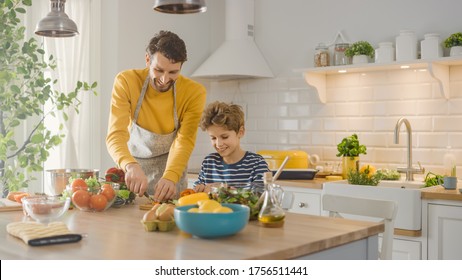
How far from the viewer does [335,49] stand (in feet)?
13.5

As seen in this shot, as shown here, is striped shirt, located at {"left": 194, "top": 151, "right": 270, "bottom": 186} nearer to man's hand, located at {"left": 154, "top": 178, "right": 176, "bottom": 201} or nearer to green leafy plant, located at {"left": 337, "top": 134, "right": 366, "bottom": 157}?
man's hand, located at {"left": 154, "top": 178, "right": 176, "bottom": 201}

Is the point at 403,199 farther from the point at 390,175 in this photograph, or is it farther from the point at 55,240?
the point at 55,240

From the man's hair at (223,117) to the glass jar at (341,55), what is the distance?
1519 mm

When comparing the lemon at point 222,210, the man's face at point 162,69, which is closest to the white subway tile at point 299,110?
the man's face at point 162,69

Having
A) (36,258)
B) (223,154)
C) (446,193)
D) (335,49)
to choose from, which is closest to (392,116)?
(335,49)

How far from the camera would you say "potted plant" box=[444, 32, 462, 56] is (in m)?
3.49

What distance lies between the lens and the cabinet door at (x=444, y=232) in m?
3.10

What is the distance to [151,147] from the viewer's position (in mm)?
3027

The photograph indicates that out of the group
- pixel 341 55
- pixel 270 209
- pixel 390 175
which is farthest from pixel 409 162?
pixel 270 209

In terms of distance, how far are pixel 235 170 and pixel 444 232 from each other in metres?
1.24

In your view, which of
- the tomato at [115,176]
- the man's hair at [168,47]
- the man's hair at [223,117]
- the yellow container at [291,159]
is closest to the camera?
the tomato at [115,176]

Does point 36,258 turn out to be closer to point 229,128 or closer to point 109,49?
point 229,128

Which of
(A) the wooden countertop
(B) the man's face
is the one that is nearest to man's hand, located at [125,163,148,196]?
(A) the wooden countertop

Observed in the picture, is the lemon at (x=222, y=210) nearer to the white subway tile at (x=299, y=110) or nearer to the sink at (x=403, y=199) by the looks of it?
→ the sink at (x=403, y=199)
